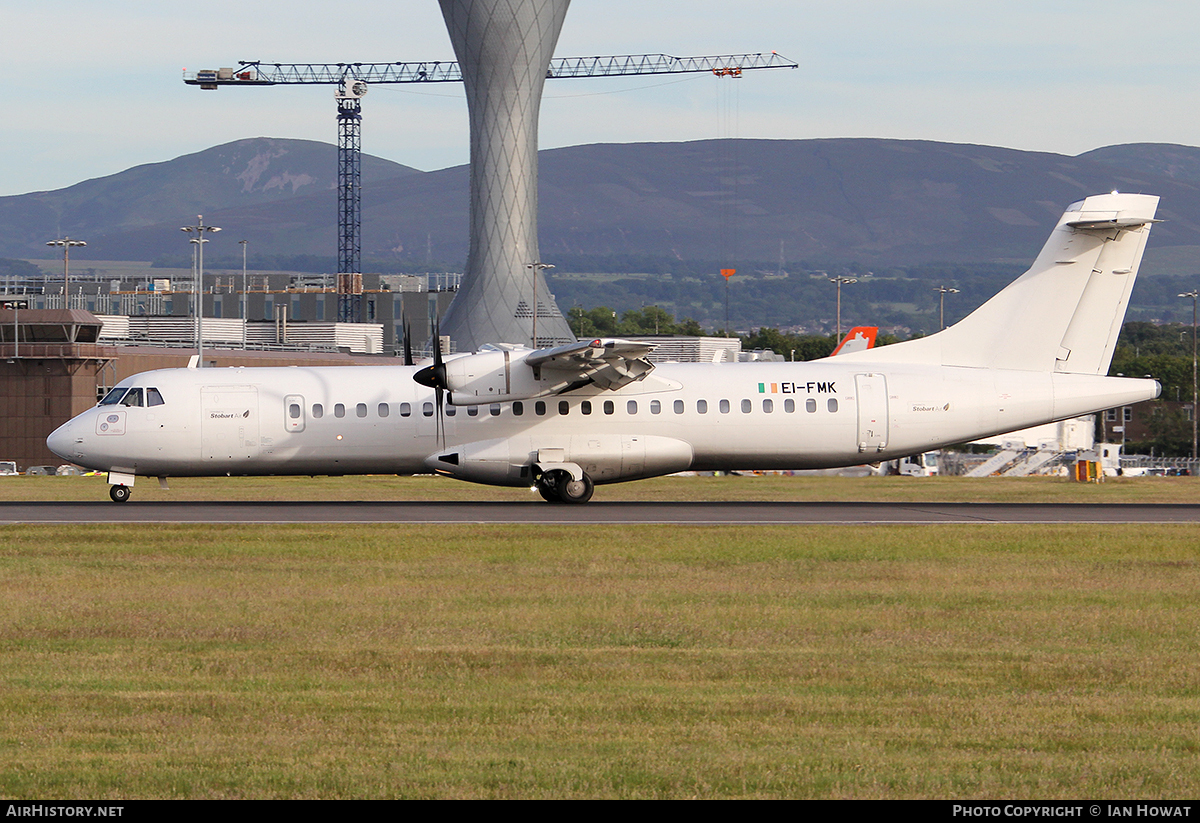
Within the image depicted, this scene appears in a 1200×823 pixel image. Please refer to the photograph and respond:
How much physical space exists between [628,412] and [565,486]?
2484mm

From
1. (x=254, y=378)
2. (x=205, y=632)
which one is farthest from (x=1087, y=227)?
(x=205, y=632)

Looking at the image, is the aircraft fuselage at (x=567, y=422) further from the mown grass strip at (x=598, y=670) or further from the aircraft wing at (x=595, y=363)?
the mown grass strip at (x=598, y=670)

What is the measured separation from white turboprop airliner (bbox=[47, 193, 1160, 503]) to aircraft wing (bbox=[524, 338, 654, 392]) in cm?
7

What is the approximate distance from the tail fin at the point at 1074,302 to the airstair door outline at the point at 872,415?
1639 millimetres

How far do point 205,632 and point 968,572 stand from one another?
12224 millimetres

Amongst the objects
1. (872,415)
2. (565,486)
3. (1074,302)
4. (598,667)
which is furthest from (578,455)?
(598,667)

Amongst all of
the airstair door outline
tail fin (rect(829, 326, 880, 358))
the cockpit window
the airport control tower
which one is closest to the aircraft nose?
the cockpit window

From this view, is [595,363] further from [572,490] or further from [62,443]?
[62,443]

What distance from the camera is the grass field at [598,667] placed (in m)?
10.5

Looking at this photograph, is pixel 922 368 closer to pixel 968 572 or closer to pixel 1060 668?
pixel 968 572

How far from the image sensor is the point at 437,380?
109 feet

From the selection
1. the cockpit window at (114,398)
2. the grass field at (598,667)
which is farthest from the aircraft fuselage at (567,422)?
the grass field at (598,667)

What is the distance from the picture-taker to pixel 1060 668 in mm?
14773

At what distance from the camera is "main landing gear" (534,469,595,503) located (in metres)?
35.0
